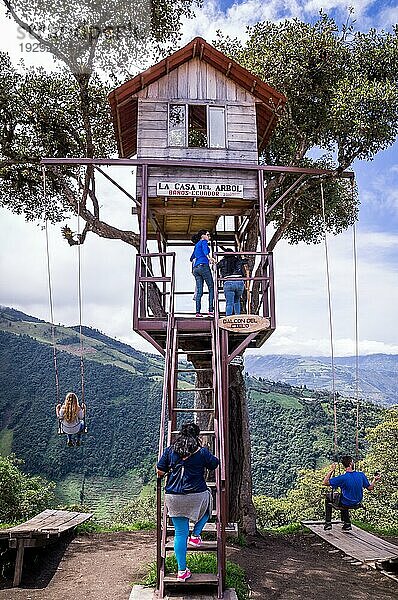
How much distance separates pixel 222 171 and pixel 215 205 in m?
0.81

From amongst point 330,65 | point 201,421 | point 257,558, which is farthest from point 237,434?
point 330,65

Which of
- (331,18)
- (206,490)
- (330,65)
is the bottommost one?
(206,490)

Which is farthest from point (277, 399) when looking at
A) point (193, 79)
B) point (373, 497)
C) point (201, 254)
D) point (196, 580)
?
point (196, 580)

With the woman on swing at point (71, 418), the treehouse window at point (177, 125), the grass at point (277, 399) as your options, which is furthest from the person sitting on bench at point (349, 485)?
the grass at point (277, 399)

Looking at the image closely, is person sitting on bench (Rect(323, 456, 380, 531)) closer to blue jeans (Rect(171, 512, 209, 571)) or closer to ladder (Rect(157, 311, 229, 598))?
ladder (Rect(157, 311, 229, 598))

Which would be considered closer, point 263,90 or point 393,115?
point 263,90

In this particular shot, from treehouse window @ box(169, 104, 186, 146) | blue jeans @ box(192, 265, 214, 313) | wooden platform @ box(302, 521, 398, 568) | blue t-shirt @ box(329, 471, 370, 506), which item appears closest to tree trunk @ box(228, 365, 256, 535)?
wooden platform @ box(302, 521, 398, 568)

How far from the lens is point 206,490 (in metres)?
7.79

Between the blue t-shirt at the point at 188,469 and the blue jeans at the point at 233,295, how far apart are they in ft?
15.3

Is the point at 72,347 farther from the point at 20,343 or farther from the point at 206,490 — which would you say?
the point at 206,490

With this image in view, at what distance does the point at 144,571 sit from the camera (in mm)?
10758

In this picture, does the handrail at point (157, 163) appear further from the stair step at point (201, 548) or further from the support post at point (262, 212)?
the stair step at point (201, 548)

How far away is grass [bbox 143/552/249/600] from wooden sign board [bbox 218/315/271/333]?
Answer: 3636 millimetres

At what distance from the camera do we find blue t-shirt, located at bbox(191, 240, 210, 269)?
38.8 ft
